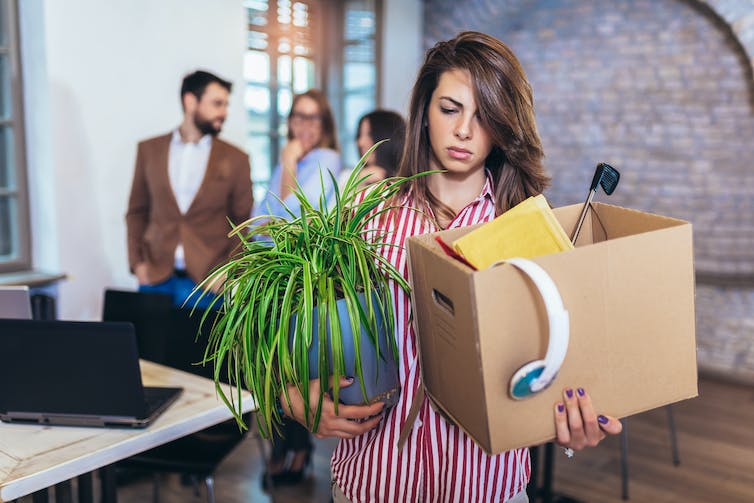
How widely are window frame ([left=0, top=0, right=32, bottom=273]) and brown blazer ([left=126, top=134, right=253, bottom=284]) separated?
1.98ft

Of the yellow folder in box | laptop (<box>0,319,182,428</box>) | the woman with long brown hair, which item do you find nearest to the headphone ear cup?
the yellow folder in box

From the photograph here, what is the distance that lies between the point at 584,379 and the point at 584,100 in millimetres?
4198

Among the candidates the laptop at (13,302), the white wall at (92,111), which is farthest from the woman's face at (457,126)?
the white wall at (92,111)

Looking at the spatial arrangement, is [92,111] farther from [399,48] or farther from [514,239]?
[514,239]

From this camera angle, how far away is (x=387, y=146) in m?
2.99

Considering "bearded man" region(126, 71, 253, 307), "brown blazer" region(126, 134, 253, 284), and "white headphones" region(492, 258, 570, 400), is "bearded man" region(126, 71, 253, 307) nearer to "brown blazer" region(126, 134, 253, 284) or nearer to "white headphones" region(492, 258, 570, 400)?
"brown blazer" region(126, 134, 253, 284)

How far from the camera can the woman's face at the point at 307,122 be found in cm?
338

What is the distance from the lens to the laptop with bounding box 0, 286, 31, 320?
1.80 m

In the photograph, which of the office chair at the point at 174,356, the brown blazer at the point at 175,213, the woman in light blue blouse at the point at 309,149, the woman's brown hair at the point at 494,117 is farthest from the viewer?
the woman in light blue blouse at the point at 309,149

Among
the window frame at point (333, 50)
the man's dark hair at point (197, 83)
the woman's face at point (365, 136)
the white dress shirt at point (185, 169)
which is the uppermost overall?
the window frame at point (333, 50)

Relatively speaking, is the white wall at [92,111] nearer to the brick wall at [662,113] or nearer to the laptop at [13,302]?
the laptop at [13,302]

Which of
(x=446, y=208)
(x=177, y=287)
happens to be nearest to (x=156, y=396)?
(x=446, y=208)

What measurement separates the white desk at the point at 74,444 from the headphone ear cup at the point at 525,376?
963 mm

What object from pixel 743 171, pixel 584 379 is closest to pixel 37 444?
pixel 584 379
